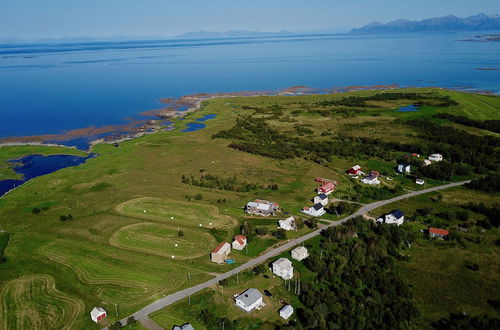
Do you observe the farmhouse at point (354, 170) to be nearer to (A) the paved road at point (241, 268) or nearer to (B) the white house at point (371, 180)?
(B) the white house at point (371, 180)

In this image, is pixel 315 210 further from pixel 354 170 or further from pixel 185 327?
pixel 185 327

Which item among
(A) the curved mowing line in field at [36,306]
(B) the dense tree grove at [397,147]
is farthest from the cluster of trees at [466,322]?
(B) the dense tree grove at [397,147]

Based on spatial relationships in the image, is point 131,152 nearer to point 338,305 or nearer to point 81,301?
point 81,301

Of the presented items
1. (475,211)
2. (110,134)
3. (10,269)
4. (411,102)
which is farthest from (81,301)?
(411,102)

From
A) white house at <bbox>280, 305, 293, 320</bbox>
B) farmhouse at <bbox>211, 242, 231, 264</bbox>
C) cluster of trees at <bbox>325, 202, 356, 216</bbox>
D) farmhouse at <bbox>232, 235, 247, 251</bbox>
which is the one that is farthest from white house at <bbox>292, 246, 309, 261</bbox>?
cluster of trees at <bbox>325, 202, 356, 216</bbox>

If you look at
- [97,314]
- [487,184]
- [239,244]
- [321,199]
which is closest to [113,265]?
[97,314]

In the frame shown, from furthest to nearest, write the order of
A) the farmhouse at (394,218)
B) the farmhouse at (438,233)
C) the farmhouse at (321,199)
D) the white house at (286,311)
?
the farmhouse at (321,199)
the farmhouse at (394,218)
the farmhouse at (438,233)
the white house at (286,311)

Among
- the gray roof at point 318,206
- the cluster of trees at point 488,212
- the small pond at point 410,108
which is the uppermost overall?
the gray roof at point 318,206
